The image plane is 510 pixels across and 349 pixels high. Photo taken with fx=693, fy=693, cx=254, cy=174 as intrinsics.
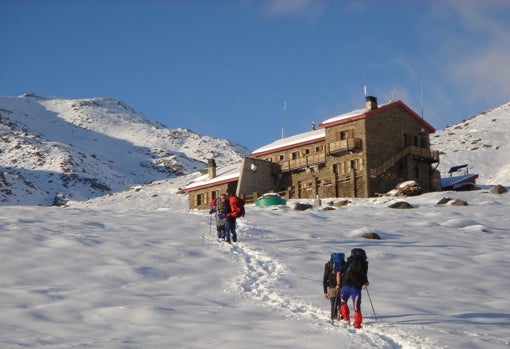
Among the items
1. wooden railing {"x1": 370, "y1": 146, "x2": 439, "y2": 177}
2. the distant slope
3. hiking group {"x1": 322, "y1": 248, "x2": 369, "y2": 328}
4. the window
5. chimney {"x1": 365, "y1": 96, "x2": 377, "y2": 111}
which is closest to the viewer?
hiking group {"x1": 322, "y1": 248, "x2": 369, "y2": 328}

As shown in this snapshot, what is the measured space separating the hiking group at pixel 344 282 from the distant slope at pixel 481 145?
4512cm

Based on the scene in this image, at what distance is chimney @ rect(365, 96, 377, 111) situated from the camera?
162 ft

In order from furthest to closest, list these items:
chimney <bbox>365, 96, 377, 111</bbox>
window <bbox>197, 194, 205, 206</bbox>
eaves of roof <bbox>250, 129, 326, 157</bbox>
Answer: window <bbox>197, 194, 205, 206</bbox> < eaves of roof <bbox>250, 129, 326, 157</bbox> < chimney <bbox>365, 96, 377, 111</bbox>

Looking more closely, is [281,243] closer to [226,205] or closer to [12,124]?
[226,205]

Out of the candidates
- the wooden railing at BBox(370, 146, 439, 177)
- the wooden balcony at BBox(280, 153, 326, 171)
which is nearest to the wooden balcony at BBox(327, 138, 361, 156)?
the wooden balcony at BBox(280, 153, 326, 171)

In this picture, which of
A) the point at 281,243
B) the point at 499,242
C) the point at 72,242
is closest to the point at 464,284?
the point at 281,243

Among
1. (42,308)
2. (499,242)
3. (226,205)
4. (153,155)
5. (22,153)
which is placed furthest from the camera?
(153,155)

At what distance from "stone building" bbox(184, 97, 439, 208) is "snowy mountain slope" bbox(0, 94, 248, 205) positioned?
171ft

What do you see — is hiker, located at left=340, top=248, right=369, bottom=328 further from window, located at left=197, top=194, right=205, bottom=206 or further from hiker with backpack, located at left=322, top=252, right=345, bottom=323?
window, located at left=197, top=194, right=205, bottom=206

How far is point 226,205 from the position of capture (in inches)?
873

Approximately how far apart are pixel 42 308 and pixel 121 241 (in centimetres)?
871

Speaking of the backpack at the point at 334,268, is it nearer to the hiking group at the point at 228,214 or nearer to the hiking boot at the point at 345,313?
the hiking boot at the point at 345,313

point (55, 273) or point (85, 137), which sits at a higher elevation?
point (85, 137)

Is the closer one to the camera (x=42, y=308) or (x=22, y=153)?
(x=42, y=308)
